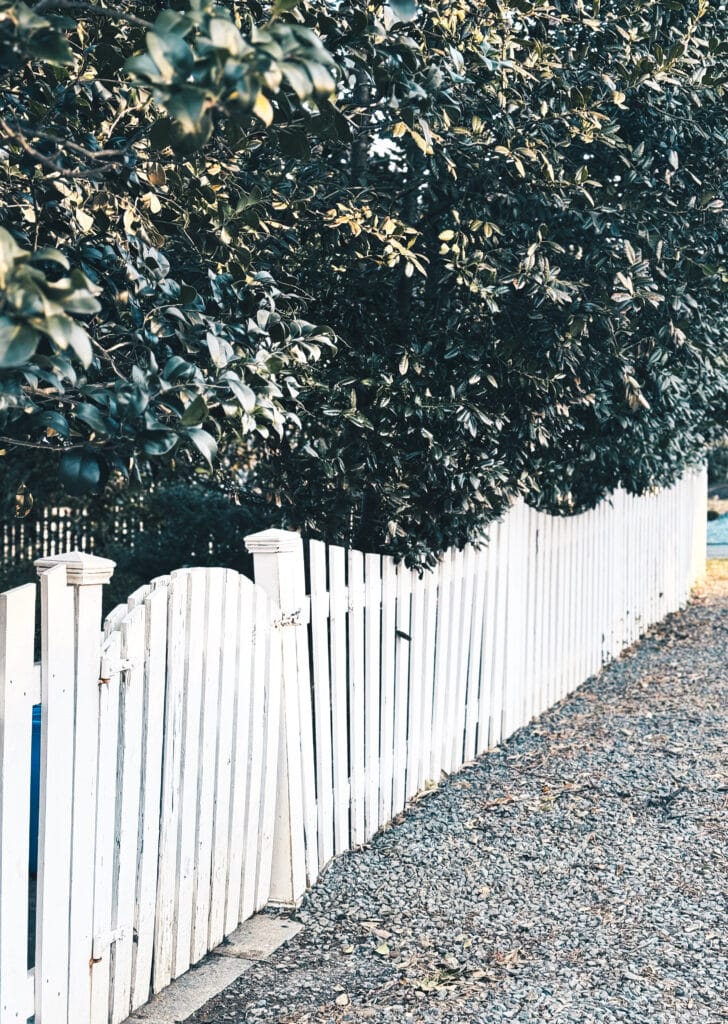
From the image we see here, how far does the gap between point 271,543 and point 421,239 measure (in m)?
2.00

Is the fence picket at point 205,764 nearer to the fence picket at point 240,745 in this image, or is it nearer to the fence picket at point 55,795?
the fence picket at point 240,745

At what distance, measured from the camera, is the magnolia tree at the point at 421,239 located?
3.59m

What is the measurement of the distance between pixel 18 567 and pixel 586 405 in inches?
333

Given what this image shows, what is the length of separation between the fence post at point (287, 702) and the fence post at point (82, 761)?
1240 mm

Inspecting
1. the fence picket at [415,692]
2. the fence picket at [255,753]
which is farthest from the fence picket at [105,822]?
the fence picket at [415,692]

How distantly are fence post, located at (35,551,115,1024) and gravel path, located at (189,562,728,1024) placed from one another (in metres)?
0.56

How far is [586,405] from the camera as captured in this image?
6.09 metres

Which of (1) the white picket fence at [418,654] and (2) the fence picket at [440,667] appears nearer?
(1) the white picket fence at [418,654]

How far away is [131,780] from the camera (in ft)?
11.4

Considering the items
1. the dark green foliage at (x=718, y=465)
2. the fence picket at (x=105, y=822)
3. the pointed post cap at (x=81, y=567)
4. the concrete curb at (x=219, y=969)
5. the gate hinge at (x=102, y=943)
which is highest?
the dark green foliage at (x=718, y=465)

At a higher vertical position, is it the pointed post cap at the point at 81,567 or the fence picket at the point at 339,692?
the pointed post cap at the point at 81,567

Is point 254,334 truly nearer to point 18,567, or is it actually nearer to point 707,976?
point 707,976

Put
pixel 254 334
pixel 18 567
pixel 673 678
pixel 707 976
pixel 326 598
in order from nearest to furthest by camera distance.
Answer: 1. pixel 254 334
2. pixel 707 976
3. pixel 326 598
4. pixel 673 678
5. pixel 18 567

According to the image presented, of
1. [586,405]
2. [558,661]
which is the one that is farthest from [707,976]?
[558,661]
